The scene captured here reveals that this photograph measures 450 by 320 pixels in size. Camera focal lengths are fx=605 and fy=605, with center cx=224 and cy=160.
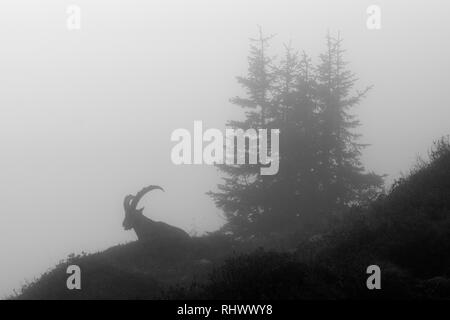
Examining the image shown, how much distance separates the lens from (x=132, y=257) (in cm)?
1977

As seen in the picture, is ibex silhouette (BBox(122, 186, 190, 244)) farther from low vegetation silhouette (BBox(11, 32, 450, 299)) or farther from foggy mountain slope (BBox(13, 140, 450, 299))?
foggy mountain slope (BBox(13, 140, 450, 299))

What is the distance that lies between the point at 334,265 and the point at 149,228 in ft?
34.5

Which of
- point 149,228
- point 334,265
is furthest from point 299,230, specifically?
point 334,265

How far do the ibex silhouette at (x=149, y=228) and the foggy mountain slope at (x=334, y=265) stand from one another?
1.01 meters

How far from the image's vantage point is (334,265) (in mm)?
11984

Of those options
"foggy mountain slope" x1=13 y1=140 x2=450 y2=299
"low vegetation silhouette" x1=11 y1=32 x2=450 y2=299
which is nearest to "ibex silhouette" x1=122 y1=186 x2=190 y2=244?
"low vegetation silhouette" x1=11 y1=32 x2=450 y2=299

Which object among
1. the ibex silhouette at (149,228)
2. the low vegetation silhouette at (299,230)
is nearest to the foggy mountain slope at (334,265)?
the low vegetation silhouette at (299,230)

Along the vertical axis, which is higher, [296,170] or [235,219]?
[296,170]

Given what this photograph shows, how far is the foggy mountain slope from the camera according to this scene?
35.4 feet

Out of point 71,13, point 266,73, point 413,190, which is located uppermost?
point 71,13

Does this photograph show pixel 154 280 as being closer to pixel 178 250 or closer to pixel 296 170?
pixel 178 250
